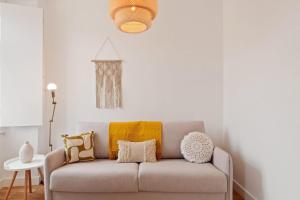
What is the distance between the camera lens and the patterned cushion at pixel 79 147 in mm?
2742

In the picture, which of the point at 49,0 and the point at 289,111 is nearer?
the point at 289,111

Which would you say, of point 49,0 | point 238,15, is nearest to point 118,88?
point 49,0

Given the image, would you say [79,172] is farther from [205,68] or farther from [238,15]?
[238,15]

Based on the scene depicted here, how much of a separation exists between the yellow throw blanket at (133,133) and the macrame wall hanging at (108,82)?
562 mm

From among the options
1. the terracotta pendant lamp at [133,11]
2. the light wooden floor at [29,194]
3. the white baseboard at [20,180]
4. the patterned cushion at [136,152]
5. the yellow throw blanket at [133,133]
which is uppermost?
the terracotta pendant lamp at [133,11]

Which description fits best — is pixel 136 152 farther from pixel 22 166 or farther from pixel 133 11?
pixel 133 11

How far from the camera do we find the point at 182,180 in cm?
235

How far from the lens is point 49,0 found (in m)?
3.46

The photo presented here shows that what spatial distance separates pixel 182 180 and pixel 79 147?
1.27 meters

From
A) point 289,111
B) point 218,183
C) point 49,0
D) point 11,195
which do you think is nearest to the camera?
point 289,111

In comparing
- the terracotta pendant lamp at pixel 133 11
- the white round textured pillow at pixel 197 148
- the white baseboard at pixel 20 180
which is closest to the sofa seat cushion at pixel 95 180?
the white round textured pillow at pixel 197 148

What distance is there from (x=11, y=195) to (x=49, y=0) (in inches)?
108

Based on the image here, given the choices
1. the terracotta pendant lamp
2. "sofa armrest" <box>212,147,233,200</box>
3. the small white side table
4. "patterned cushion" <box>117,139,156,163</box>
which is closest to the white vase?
the small white side table

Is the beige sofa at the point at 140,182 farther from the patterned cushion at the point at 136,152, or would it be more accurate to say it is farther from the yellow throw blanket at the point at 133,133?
the yellow throw blanket at the point at 133,133
